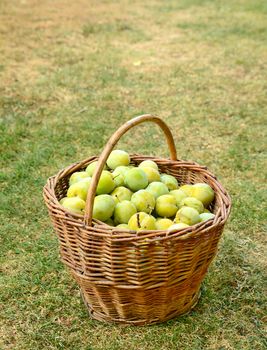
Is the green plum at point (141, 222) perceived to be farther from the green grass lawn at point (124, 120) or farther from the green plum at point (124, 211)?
the green grass lawn at point (124, 120)

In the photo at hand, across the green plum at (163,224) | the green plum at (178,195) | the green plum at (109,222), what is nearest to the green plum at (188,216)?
the green plum at (163,224)

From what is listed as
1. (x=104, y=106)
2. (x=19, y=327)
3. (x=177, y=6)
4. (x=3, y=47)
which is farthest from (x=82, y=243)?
(x=177, y=6)

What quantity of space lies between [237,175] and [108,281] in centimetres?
168

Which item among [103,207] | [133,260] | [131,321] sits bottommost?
[131,321]

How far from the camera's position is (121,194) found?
226 cm

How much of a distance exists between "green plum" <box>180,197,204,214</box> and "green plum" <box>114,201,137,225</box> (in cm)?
23

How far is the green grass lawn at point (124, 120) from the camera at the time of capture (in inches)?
91.4

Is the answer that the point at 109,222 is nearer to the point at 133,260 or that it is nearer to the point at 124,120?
the point at 133,260

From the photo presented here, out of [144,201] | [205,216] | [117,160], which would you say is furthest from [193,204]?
[117,160]

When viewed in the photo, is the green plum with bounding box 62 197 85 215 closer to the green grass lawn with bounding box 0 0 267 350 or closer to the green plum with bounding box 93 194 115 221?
the green plum with bounding box 93 194 115 221

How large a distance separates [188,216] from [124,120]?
7.34ft

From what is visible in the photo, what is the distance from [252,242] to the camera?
285cm

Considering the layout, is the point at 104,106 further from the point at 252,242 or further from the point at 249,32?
the point at 249,32

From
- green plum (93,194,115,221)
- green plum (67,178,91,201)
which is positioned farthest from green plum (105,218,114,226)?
green plum (67,178,91,201)
